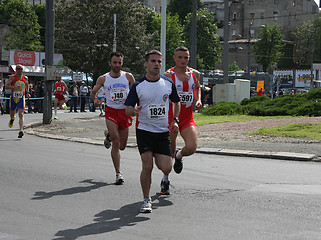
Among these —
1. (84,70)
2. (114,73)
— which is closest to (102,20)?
(84,70)

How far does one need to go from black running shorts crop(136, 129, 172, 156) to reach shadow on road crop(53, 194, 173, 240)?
63cm

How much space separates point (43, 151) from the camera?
12.5 metres

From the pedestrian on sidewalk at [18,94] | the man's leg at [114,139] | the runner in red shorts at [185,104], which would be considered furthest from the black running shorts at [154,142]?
the pedestrian on sidewalk at [18,94]

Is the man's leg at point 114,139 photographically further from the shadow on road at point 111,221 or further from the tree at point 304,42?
the tree at point 304,42

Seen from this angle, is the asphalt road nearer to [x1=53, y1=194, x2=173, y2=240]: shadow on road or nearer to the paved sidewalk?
[x1=53, y1=194, x2=173, y2=240]: shadow on road

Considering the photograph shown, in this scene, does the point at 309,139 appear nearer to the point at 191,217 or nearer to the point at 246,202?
the point at 246,202

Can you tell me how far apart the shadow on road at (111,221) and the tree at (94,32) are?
47.2 metres

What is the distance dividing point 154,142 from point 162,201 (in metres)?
0.80

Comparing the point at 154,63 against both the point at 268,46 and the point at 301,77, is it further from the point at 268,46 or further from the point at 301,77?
the point at 268,46

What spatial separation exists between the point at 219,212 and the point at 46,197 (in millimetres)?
2208

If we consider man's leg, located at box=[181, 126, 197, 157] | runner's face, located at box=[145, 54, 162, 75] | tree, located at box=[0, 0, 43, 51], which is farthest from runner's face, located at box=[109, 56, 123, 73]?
tree, located at box=[0, 0, 43, 51]

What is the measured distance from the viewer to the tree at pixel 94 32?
5325 cm

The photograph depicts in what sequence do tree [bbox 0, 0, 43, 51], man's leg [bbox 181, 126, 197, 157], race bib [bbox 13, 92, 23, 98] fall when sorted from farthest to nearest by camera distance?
1. tree [bbox 0, 0, 43, 51]
2. race bib [bbox 13, 92, 23, 98]
3. man's leg [bbox 181, 126, 197, 157]

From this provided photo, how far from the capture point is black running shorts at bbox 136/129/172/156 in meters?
6.60
